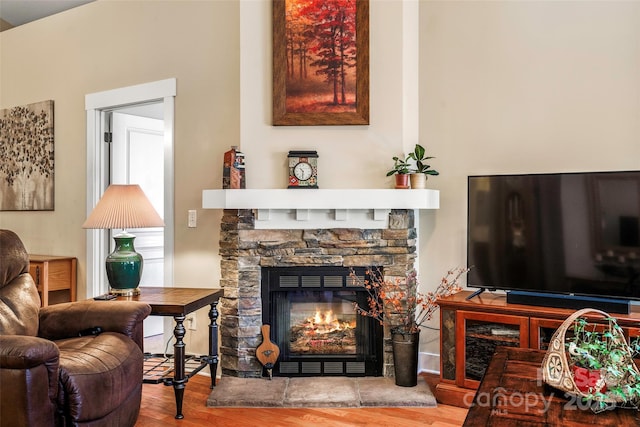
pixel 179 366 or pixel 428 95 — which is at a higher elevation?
pixel 428 95

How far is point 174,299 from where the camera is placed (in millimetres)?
2998

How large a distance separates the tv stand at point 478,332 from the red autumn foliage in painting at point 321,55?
1.48 metres

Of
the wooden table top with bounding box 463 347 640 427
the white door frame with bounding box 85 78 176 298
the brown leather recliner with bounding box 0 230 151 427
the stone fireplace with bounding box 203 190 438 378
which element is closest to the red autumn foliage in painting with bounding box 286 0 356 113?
the stone fireplace with bounding box 203 190 438 378

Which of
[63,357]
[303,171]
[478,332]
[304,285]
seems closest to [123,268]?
[63,357]

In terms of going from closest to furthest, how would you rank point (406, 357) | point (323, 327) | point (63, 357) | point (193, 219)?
point (63, 357) → point (406, 357) → point (323, 327) → point (193, 219)

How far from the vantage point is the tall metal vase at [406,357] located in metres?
3.12

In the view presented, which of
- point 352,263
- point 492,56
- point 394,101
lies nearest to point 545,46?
point 492,56

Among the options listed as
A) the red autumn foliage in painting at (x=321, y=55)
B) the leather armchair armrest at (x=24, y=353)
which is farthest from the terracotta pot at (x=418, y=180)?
the leather armchair armrest at (x=24, y=353)

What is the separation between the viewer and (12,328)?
7.83ft

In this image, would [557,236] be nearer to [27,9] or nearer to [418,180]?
[418,180]

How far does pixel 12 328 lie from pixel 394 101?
2.50 metres

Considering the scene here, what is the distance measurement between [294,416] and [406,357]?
79 centimetres

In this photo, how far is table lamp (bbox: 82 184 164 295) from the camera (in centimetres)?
307

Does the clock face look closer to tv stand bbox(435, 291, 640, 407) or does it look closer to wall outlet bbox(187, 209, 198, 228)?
wall outlet bbox(187, 209, 198, 228)
